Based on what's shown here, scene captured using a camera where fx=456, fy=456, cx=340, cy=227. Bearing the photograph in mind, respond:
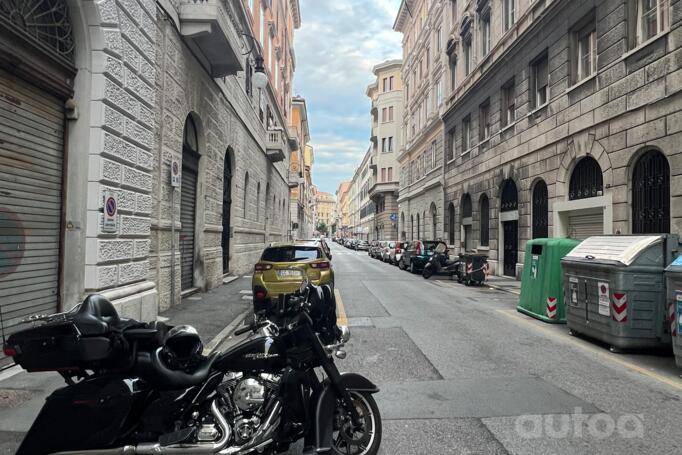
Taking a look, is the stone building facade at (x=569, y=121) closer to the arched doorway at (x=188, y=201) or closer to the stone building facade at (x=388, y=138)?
the arched doorway at (x=188, y=201)

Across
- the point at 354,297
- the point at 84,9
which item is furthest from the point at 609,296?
the point at 84,9

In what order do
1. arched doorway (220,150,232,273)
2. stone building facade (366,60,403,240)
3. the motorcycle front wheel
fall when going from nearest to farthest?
the motorcycle front wheel
arched doorway (220,150,232,273)
stone building facade (366,60,403,240)

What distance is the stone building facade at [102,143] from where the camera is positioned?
5.62m

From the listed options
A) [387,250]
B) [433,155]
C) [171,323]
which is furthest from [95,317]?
[433,155]

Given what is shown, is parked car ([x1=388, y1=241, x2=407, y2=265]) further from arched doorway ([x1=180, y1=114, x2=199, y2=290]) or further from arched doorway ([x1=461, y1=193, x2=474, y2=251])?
arched doorway ([x1=180, y1=114, x2=199, y2=290])

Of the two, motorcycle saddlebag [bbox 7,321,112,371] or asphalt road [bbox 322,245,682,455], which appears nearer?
motorcycle saddlebag [bbox 7,321,112,371]

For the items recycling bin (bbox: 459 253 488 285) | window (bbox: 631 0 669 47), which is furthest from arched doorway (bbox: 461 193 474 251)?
window (bbox: 631 0 669 47)

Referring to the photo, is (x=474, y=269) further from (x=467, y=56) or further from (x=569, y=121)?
(x=467, y=56)

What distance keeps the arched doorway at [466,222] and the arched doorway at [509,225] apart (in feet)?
15.8

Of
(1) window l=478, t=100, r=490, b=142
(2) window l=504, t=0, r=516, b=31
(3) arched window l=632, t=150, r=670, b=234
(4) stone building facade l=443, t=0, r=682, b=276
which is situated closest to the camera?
(3) arched window l=632, t=150, r=670, b=234

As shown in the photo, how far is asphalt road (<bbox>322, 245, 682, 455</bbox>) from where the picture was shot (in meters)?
3.79

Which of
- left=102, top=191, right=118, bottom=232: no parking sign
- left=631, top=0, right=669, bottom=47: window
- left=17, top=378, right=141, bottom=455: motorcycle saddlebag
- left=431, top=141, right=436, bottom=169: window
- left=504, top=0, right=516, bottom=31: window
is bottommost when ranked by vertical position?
left=17, top=378, right=141, bottom=455: motorcycle saddlebag

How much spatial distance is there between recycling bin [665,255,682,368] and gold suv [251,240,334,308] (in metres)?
5.98

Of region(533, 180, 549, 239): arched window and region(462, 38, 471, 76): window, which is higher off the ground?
region(462, 38, 471, 76): window
